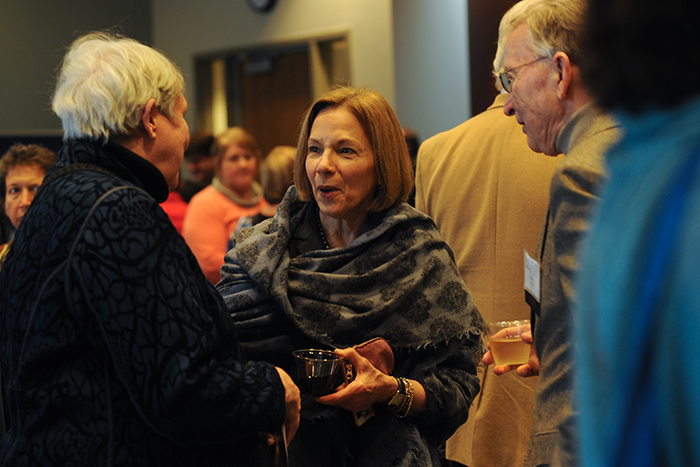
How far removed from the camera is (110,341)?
→ 1099 mm

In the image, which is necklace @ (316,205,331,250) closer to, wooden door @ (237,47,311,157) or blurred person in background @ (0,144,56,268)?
blurred person in background @ (0,144,56,268)

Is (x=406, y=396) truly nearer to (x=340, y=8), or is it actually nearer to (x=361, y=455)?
(x=361, y=455)

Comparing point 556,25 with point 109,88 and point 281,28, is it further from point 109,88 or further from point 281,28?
point 281,28

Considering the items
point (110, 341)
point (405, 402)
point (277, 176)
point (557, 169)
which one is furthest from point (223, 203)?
point (557, 169)

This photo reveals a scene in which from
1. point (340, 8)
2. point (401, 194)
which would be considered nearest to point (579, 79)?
point (401, 194)

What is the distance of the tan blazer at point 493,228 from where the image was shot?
2.16 metres

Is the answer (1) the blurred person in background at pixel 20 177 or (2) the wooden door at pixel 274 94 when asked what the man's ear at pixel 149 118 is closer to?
(1) the blurred person in background at pixel 20 177

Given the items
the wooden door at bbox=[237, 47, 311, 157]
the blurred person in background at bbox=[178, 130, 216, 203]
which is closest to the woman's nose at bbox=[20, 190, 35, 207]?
the blurred person in background at bbox=[178, 130, 216, 203]

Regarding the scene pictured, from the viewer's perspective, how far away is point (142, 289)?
1.10 m

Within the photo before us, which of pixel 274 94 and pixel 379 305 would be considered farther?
pixel 274 94

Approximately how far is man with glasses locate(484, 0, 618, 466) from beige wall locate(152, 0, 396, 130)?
14.3ft

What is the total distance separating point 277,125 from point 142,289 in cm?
643

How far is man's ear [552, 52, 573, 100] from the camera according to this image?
1.49 m

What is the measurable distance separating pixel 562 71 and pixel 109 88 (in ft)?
3.34
